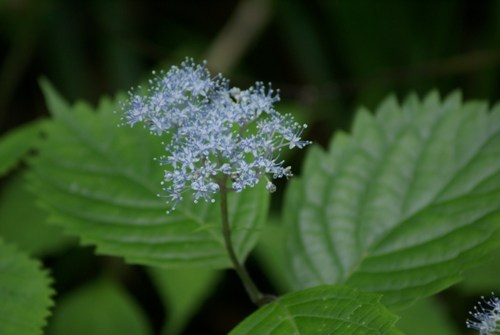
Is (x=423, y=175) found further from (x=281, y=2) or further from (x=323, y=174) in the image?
(x=281, y=2)

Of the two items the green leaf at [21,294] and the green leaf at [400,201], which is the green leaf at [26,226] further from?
the green leaf at [400,201]

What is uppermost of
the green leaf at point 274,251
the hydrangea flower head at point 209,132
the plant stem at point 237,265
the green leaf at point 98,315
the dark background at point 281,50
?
the dark background at point 281,50

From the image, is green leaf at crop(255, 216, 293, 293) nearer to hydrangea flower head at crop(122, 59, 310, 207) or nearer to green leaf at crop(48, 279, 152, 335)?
green leaf at crop(48, 279, 152, 335)

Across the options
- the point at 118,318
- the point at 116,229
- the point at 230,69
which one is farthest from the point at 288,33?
the point at 116,229

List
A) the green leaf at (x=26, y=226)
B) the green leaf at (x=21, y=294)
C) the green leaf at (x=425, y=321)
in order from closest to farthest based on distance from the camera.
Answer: the green leaf at (x=21, y=294), the green leaf at (x=425, y=321), the green leaf at (x=26, y=226)

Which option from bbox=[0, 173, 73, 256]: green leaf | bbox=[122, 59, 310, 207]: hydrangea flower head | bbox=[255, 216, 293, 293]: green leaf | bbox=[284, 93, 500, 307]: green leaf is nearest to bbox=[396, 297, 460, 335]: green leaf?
bbox=[255, 216, 293, 293]: green leaf

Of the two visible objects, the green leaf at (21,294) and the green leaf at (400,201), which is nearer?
the green leaf at (21,294)

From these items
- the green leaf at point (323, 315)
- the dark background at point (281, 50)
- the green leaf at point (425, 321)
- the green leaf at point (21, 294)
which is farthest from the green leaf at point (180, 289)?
the green leaf at point (323, 315)
